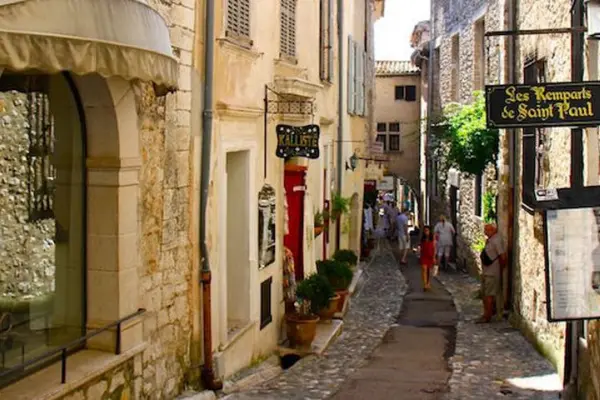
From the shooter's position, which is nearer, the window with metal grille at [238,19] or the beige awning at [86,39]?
the beige awning at [86,39]

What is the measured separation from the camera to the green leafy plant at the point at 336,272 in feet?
45.4

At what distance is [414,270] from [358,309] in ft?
23.3

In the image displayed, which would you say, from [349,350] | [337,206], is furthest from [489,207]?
[349,350]

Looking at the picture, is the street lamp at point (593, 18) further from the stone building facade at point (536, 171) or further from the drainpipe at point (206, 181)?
the drainpipe at point (206, 181)

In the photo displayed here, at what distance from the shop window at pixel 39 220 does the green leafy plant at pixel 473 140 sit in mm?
11153

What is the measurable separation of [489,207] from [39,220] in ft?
39.2

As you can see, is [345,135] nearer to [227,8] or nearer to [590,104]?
[227,8]

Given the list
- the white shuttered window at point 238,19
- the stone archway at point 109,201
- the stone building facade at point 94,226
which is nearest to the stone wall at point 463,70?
the white shuttered window at point 238,19

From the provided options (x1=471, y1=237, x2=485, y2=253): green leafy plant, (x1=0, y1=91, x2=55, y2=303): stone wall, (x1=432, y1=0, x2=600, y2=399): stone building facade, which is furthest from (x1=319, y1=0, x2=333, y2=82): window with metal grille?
(x1=0, y1=91, x2=55, y2=303): stone wall

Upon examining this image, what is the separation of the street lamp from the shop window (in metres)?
4.26

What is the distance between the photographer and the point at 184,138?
732 centimetres

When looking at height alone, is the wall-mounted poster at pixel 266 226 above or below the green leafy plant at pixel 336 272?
above

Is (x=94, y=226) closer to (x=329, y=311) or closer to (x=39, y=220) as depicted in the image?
(x=39, y=220)

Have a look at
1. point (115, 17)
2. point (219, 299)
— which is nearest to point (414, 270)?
point (219, 299)
